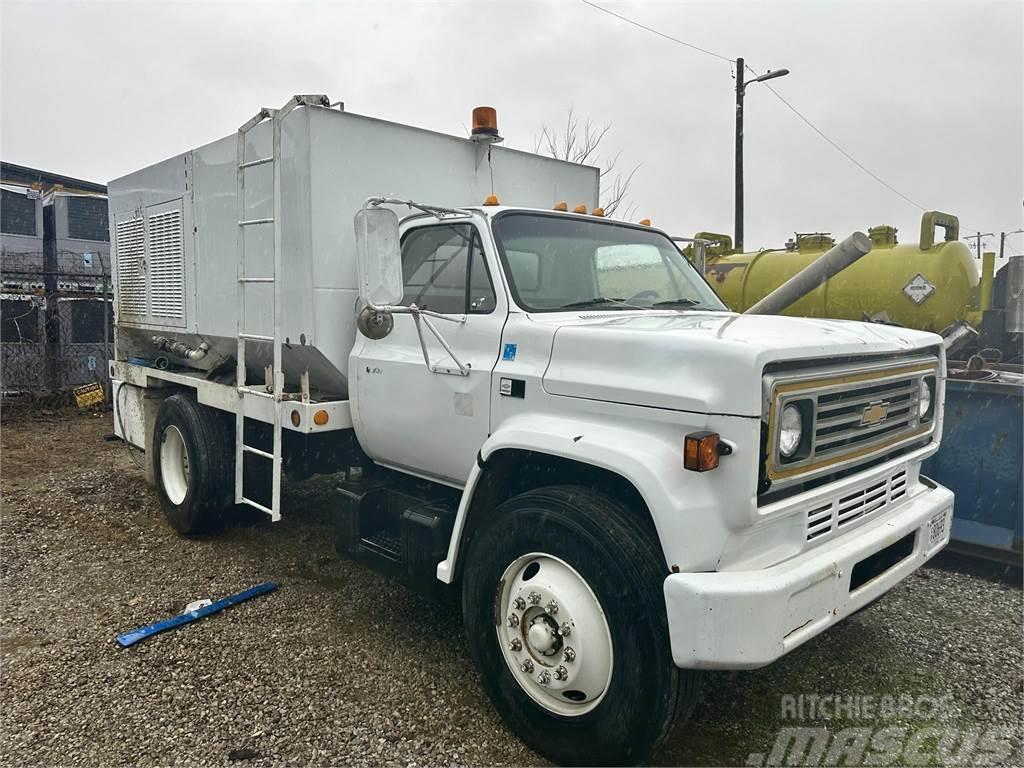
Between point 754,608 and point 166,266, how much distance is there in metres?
5.14

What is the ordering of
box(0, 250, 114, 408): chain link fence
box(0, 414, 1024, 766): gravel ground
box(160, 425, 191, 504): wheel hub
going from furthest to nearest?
box(0, 250, 114, 408): chain link fence
box(160, 425, 191, 504): wheel hub
box(0, 414, 1024, 766): gravel ground

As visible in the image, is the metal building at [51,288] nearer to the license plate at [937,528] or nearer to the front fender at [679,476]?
the front fender at [679,476]

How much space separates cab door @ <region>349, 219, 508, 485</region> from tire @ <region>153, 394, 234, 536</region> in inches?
68.1

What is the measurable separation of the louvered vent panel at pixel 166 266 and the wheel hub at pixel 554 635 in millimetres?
3879

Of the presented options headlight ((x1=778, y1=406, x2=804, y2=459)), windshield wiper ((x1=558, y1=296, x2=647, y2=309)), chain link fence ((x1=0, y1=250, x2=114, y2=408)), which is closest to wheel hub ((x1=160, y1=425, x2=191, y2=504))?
windshield wiper ((x1=558, y1=296, x2=647, y2=309))

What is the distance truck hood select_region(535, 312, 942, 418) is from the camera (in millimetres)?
2539

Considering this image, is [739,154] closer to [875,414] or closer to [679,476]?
[875,414]

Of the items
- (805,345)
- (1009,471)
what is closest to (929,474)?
(1009,471)

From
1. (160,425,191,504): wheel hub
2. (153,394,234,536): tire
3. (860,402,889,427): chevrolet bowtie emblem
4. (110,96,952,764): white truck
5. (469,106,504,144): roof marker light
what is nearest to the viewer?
(110,96,952,764): white truck

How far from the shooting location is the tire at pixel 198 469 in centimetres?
537

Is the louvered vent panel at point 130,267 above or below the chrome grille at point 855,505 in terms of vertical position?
above

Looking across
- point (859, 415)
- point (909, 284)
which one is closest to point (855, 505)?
point (859, 415)

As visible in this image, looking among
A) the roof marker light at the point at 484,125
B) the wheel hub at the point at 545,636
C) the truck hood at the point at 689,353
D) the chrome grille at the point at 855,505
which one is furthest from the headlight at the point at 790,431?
the roof marker light at the point at 484,125

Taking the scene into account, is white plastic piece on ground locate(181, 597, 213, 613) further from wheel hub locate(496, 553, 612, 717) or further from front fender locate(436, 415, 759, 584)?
front fender locate(436, 415, 759, 584)
